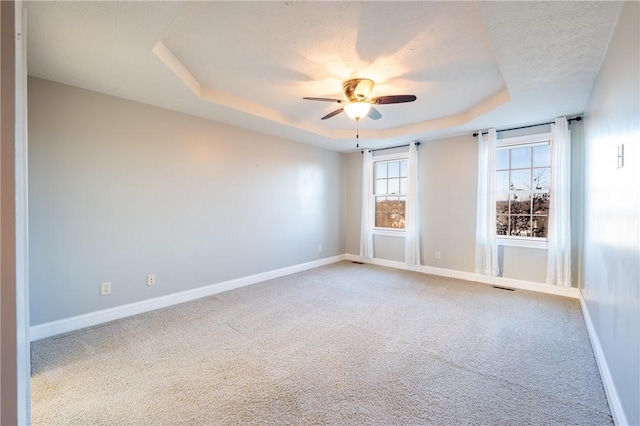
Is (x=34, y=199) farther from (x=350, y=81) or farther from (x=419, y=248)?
(x=419, y=248)

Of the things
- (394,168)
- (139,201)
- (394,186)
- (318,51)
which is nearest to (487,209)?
(394,186)

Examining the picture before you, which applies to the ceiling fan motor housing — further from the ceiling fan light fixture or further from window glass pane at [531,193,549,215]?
window glass pane at [531,193,549,215]

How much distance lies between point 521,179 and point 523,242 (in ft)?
3.08

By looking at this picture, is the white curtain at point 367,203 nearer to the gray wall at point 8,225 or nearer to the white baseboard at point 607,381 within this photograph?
the white baseboard at point 607,381

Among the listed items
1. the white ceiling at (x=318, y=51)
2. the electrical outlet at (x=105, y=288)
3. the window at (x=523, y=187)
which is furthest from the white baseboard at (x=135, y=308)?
the window at (x=523, y=187)

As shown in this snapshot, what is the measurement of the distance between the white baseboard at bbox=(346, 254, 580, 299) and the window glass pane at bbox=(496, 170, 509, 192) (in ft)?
4.51

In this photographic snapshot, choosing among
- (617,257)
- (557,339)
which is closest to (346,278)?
(557,339)

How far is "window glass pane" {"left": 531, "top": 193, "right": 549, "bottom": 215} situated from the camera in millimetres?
4082

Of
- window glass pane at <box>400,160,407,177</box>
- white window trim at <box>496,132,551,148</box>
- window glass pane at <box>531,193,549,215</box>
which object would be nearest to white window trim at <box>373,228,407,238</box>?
window glass pane at <box>400,160,407,177</box>

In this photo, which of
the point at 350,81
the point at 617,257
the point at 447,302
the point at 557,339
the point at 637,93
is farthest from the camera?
the point at 447,302

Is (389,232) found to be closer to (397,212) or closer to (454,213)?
(397,212)

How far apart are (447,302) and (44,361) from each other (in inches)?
158

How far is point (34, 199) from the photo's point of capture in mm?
2582

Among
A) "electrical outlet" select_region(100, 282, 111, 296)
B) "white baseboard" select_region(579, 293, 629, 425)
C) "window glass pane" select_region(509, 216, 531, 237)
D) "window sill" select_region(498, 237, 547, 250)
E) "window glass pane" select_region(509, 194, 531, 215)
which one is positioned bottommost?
"white baseboard" select_region(579, 293, 629, 425)
